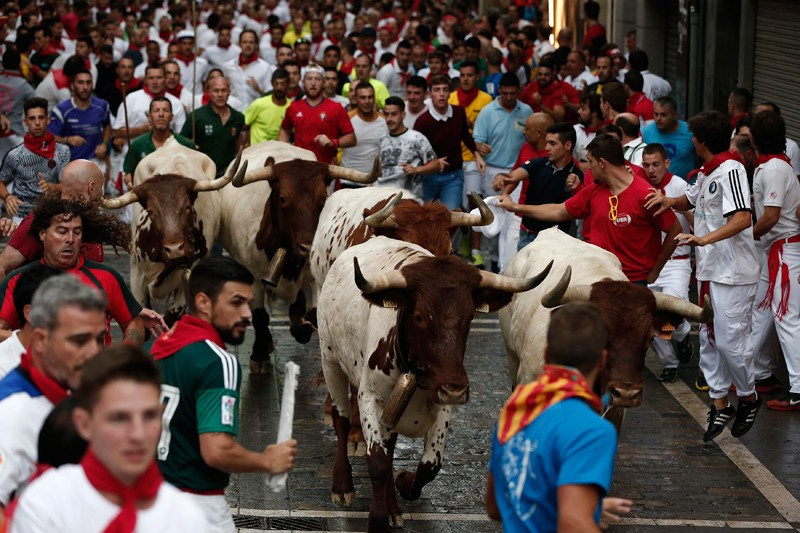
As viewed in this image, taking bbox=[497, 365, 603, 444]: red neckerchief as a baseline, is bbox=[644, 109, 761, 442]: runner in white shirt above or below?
below

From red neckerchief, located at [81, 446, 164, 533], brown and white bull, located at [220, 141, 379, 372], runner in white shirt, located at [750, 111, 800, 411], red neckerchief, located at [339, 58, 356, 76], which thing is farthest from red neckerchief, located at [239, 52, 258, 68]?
red neckerchief, located at [81, 446, 164, 533]

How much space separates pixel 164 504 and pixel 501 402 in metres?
7.10

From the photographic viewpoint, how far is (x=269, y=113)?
1549 cm

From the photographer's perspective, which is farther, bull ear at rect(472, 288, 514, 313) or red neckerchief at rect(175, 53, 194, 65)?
red neckerchief at rect(175, 53, 194, 65)

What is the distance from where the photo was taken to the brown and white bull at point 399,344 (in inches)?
292

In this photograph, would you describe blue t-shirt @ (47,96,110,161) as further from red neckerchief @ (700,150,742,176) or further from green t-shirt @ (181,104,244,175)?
red neckerchief @ (700,150,742,176)

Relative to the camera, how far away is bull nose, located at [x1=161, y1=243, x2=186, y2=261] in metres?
11.1

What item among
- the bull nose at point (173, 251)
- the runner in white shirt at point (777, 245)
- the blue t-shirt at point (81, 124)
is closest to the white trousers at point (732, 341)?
the runner in white shirt at point (777, 245)

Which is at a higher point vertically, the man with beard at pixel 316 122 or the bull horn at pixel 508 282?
the bull horn at pixel 508 282

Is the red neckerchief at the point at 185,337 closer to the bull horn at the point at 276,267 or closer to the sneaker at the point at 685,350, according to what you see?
the bull horn at the point at 276,267

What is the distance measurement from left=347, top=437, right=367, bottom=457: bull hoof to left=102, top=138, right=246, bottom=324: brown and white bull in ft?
8.18

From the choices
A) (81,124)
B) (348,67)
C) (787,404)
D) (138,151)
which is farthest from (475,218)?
(348,67)

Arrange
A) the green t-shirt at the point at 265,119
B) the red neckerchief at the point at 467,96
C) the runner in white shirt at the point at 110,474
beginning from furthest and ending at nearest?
the red neckerchief at the point at 467,96 < the green t-shirt at the point at 265,119 < the runner in white shirt at the point at 110,474

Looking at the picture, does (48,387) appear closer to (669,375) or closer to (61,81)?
(669,375)
